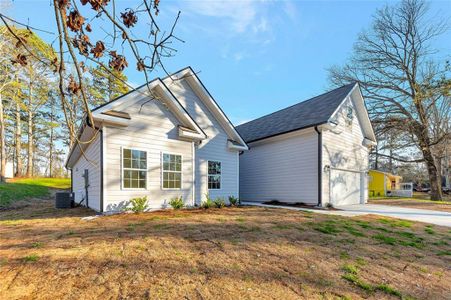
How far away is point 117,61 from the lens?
2629 millimetres

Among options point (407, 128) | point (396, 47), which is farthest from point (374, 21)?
point (407, 128)

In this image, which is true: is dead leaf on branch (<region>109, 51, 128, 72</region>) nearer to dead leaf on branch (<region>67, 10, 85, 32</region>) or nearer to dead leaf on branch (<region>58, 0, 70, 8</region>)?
dead leaf on branch (<region>67, 10, 85, 32</region>)

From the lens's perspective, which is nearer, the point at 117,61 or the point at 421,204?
the point at 117,61

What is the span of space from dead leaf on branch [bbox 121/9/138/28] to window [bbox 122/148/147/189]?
695 centimetres

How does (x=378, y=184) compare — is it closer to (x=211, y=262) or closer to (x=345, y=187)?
(x=345, y=187)

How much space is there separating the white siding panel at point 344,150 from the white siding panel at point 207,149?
14.9 feet

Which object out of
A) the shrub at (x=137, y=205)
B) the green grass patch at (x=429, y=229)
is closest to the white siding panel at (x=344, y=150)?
the green grass patch at (x=429, y=229)

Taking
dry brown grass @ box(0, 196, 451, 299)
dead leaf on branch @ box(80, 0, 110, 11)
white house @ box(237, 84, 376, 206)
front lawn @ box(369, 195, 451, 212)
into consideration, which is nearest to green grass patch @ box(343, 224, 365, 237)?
dry brown grass @ box(0, 196, 451, 299)

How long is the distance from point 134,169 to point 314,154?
8471 millimetres

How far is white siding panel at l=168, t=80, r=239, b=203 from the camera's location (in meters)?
11.7

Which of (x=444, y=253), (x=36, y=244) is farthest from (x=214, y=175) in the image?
(x=444, y=253)

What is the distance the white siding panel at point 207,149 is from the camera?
38.3 feet

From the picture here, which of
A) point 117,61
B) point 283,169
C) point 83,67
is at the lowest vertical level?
point 283,169

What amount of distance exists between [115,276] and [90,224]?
3742 mm
